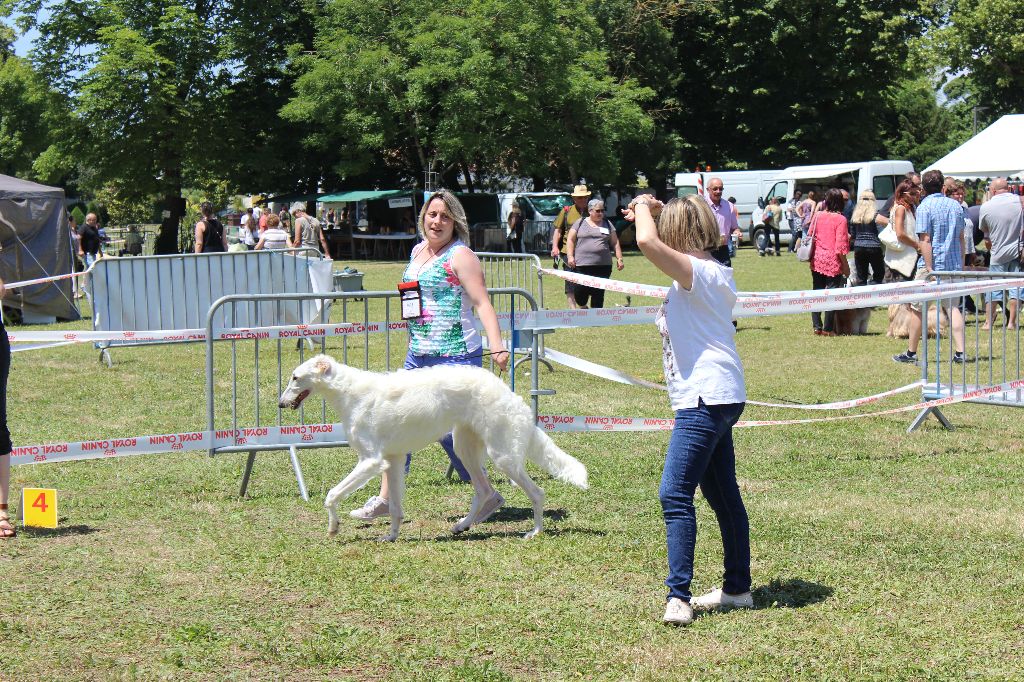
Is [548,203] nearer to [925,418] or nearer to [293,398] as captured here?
[925,418]

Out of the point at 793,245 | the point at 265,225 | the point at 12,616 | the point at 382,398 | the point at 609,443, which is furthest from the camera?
the point at 793,245

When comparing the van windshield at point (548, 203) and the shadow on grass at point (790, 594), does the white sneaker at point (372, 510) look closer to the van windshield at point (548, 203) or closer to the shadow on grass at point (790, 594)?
the shadow on grass at point (790, 594)

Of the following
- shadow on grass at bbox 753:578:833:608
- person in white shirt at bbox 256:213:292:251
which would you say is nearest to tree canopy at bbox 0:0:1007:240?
person in white shirt at bbox 256:213:292:251

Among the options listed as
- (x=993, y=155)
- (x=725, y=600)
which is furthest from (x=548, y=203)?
(x=725, y=600)

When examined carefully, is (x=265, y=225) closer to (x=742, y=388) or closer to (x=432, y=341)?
(x=432, y=341)

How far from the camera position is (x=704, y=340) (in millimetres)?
4785

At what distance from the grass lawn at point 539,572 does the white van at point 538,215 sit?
29286mm

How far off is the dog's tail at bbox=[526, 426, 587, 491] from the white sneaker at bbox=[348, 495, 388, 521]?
3.15 ft

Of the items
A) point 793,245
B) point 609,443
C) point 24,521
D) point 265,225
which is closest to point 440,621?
point 24,521

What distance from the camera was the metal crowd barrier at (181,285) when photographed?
47.1 ft

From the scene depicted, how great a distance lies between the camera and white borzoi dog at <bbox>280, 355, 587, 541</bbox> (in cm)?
598

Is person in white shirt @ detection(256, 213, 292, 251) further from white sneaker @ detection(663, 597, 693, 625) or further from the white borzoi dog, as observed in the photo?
white sneaker @ detection(663, 597, 693, 625)

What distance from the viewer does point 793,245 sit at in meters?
34.1

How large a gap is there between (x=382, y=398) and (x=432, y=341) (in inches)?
21.8
